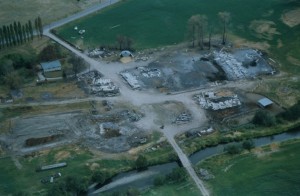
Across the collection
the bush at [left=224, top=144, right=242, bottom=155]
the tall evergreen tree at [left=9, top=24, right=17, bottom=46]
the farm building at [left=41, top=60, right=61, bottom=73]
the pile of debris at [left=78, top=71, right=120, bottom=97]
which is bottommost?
the bush at [left=224, top=144, right=242, bottom=155]

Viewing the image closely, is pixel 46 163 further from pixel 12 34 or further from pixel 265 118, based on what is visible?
pixel 12 34

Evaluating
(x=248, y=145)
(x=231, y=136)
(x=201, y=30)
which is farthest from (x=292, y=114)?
(x=201, y=30)

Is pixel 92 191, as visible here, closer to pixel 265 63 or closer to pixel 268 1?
pixel 265 63

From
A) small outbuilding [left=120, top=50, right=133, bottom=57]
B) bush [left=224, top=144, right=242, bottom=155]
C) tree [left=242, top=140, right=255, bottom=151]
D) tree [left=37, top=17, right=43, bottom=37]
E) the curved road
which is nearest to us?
the curved road

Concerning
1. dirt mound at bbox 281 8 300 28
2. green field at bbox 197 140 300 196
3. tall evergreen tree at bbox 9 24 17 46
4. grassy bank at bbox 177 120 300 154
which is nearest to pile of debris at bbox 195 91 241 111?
grassy bank at bbox 177 120 300 154

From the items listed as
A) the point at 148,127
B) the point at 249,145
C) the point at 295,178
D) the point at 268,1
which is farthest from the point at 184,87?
the point at 268,1

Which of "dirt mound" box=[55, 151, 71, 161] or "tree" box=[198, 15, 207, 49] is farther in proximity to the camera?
"tree" box=[198, 15, 207, 49]

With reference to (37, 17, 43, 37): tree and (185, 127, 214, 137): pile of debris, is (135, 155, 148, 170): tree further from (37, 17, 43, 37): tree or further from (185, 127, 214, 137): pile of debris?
(37, 17, 43, 37): tree
